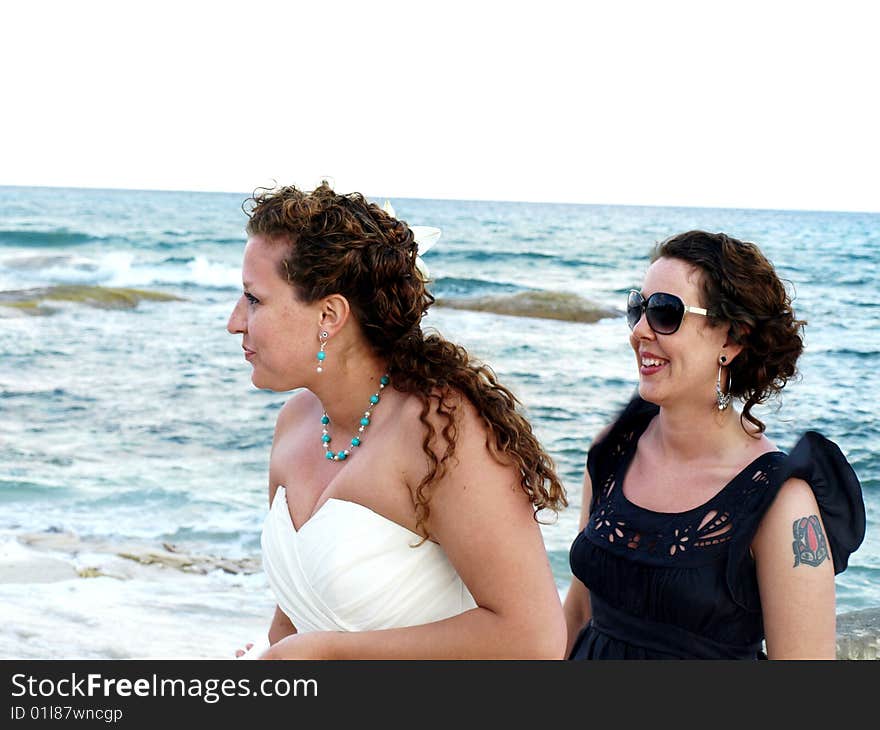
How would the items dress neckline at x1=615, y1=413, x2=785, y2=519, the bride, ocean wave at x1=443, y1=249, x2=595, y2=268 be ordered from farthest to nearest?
ocean wave at x1=443, y1=249, x2=595, y2=268 → dress neckline at x1=615, y1=413, x2=785, y2=519 → the bride

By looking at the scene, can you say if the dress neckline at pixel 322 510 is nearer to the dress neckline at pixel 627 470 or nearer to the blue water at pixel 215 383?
the dress neckline at pixel 627 470

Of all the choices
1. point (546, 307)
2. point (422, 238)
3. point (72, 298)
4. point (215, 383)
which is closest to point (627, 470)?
point (422, 238)

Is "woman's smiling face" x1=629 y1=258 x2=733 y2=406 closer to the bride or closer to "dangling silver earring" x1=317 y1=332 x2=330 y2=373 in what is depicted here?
the bride

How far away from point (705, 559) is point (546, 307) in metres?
19.4

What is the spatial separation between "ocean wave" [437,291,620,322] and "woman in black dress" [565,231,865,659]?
1812cm

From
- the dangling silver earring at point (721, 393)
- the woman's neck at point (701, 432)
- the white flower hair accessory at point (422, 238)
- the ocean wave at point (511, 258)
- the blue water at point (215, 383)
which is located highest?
the white flower hair accessory at point (422, 238)

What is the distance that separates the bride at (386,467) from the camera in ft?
7.46

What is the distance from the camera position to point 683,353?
9.71 feet

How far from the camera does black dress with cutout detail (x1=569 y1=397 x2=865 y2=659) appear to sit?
2.70 metres

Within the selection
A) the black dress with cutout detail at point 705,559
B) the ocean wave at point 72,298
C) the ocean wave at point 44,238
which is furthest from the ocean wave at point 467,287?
the black dress with cutout detail at point 705,559

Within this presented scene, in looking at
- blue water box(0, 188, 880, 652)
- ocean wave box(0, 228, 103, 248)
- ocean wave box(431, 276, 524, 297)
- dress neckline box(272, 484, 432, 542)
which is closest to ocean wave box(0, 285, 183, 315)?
blue water box(0, 188, 880, 652)

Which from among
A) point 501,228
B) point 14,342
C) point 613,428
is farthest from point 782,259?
point 613,428

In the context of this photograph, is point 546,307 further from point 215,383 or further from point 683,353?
point 683,353
